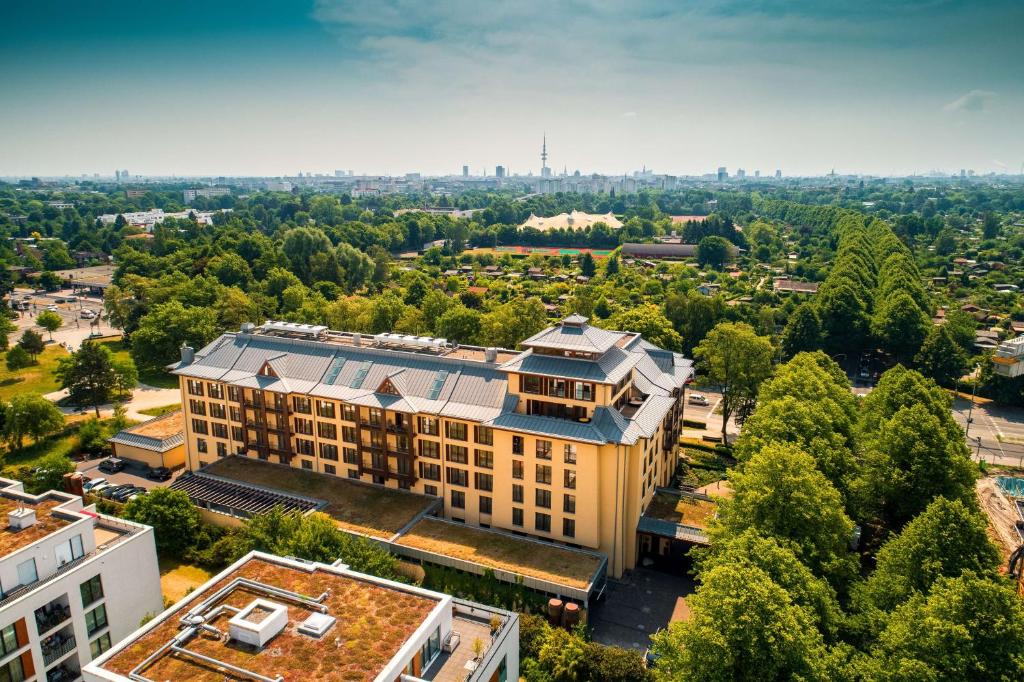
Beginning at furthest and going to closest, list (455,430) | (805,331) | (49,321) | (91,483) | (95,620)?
(49,321), (805,331), (91,483), (455,430), (95,620)

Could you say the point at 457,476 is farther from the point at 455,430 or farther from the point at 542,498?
the point at 542,498

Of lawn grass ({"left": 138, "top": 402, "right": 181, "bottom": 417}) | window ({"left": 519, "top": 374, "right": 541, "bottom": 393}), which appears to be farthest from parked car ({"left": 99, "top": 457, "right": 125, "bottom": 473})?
window ({"left": 519, "top": 374, "right": 541, "bottom": 393})

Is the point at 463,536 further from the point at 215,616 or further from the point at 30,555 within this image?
the point at 30,555

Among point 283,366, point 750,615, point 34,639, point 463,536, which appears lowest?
point 463,536

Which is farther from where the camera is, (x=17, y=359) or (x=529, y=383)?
(x=17, y=359)

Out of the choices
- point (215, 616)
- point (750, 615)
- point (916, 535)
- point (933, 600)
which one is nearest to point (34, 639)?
point (215, 616)

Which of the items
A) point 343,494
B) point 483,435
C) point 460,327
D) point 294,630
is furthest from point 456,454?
point 460,327

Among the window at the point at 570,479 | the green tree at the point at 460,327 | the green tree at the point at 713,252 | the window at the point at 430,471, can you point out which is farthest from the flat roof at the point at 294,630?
the green tree at the point at 713,252

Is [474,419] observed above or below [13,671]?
above
